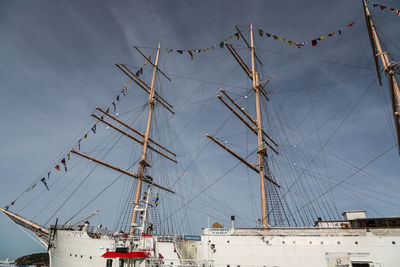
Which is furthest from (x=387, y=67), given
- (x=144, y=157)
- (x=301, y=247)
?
(x=144, y=157)

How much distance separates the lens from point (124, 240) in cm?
1360

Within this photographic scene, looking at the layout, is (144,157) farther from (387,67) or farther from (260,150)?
(387,67)

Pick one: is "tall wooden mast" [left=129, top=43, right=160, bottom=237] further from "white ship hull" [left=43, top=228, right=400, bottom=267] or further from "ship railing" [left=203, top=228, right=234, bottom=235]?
"ship railing" [left=203, top=228, right=234, bottom=235]

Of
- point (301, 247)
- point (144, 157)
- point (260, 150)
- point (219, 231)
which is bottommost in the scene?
point (301, 247)

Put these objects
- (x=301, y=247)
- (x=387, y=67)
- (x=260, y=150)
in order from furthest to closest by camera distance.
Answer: (x=260, y=150) < (x=301, y=247) < (x=387, y=67)

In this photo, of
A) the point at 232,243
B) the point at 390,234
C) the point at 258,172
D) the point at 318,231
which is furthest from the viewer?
the point at 258,172

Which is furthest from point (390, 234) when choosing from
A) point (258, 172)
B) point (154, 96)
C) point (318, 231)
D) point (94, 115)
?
point (154, 96)

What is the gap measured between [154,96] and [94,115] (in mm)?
10116

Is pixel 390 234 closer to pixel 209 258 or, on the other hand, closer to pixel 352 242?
pixel 352 242

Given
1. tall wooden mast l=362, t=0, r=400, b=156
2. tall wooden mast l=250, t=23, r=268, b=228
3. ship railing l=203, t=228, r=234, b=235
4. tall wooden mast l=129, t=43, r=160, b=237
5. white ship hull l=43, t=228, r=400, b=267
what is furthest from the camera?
tall wooden mast l=129, t=43, r=160, b=237

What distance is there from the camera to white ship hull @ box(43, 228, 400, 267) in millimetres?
12188

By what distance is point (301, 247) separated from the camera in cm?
1320

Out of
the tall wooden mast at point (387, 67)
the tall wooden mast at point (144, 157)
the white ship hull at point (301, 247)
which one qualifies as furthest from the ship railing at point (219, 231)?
the tall wooden mast at point (387, 67)

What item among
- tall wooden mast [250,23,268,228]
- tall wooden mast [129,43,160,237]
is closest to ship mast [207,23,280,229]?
tall wooden mast [250,23,268,228]
